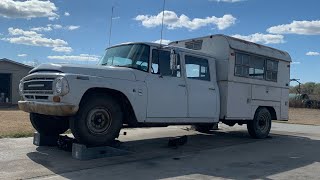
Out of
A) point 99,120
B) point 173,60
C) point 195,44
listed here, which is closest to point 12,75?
point 195,44

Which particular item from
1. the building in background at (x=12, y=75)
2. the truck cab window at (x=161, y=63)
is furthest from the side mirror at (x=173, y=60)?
the building in background at (x=12, y=75)

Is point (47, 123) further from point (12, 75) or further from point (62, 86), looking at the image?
point (12, 75)

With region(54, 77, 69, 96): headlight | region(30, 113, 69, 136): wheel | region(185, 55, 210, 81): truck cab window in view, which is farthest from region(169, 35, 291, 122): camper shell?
region(54, 77, 69, 96): headlight

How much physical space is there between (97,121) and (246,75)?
5.55m

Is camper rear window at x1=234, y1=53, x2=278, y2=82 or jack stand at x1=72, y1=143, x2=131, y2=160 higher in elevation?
camper rear window at x1=234, y1=53, x2=278, y2=82

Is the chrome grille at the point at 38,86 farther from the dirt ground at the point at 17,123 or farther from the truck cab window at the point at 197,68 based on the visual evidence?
the truck cab window at the point at 197,68

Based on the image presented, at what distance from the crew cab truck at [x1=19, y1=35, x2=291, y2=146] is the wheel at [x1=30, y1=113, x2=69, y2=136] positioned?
22 millimetres

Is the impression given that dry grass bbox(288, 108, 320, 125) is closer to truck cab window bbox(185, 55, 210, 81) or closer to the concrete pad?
the concrete pad

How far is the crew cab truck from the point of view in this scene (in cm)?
817

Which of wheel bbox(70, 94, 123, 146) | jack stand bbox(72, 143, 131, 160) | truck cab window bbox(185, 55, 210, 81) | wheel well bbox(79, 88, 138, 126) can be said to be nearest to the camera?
wheel bbox(70, 94, 123, 146)

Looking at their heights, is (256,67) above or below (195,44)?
below

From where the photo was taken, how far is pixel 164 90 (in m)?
9.62

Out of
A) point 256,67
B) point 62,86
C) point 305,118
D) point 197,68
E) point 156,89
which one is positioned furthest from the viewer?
point 305,118

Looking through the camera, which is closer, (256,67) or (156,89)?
(156,89)
